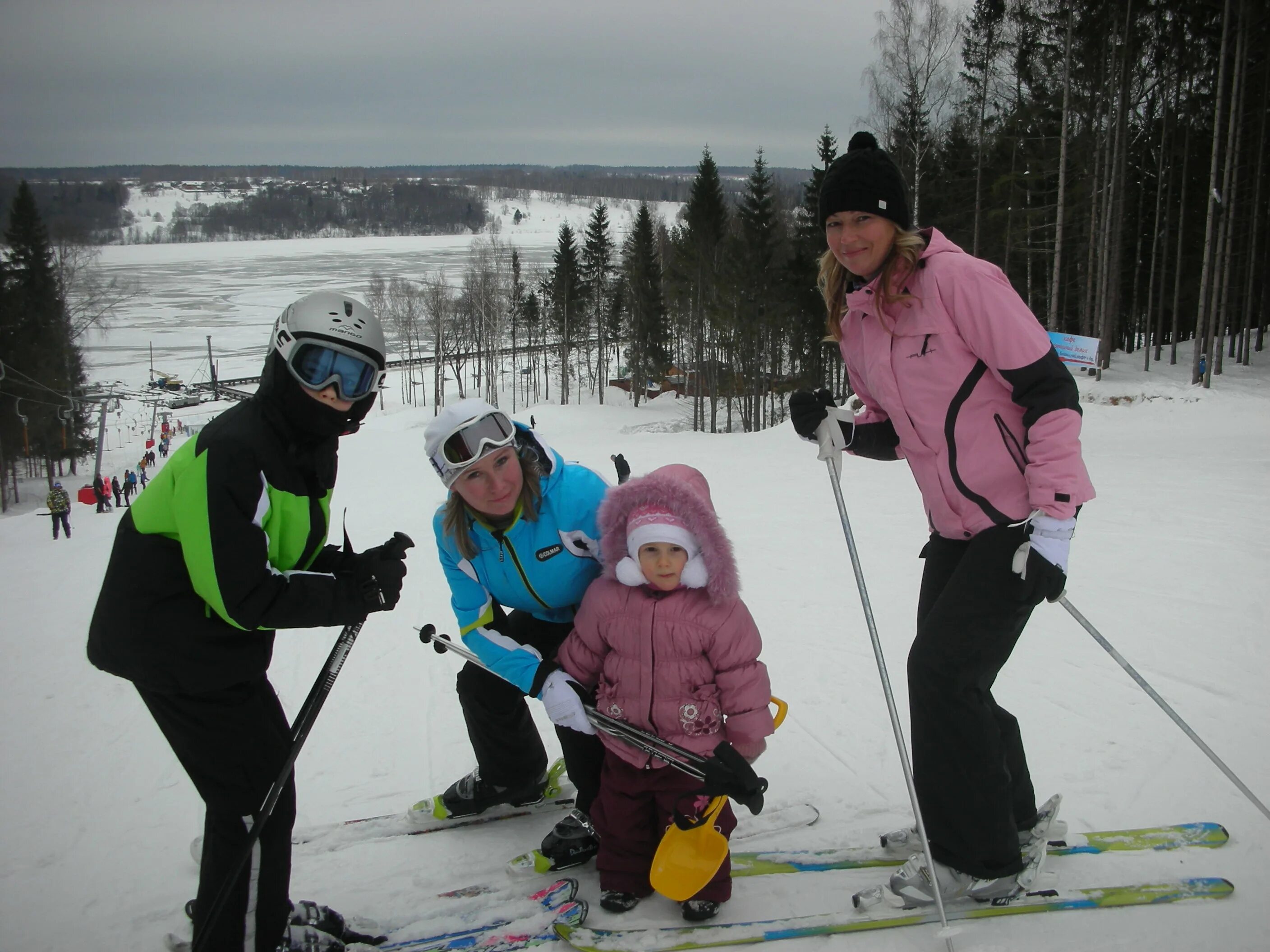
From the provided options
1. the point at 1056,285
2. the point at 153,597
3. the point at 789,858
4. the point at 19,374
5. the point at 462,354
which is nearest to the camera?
the point at 153,597

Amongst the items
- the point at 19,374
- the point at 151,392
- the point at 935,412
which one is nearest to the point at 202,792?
the point at 935,412

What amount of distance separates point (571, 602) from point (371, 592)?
77cm

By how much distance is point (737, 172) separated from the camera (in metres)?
152

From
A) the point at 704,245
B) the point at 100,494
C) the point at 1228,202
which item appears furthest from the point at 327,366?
the point at 704,245

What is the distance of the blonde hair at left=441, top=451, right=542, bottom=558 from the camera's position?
2.37m

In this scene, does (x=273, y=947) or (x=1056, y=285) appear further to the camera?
(x=1056, y=285)

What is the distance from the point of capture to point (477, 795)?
279cm

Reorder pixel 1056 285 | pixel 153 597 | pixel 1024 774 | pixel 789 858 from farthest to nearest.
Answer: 1. pixel 1056 285
2. pixel 789 858
3. pixel 1024 774
4. pixel 153 597

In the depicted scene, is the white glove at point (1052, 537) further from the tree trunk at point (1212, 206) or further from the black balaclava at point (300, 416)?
the tree trunk at point (1212, 206)

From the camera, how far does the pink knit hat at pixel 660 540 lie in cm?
215

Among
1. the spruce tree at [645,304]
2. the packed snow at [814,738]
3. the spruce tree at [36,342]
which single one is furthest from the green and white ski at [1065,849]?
the spruce tree at [645,304]

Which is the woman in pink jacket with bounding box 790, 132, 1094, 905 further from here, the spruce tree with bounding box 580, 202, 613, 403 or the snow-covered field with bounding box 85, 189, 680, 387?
the snow-covered field with bounding box 85, 189, 680, 387

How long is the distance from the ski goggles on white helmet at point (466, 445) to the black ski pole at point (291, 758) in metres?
0.26

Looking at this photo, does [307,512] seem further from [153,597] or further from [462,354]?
[462,354]
